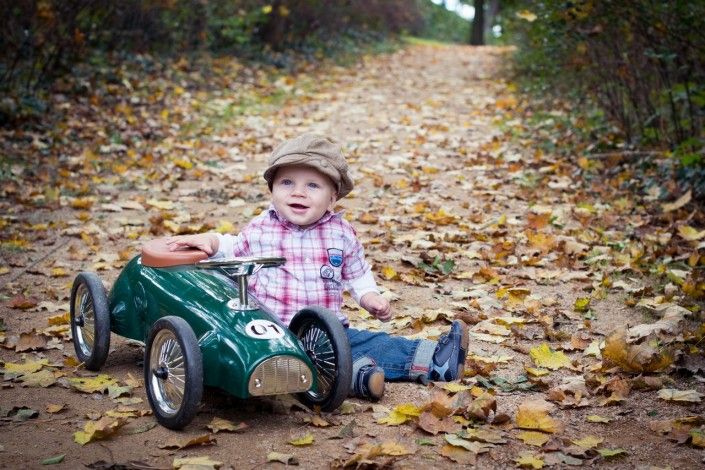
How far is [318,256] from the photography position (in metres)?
3.55

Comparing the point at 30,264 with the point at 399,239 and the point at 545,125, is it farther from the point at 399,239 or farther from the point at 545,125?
the point at 545,125

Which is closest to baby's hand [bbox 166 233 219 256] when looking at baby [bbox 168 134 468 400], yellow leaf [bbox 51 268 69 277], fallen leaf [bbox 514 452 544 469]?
baby [bbox 168 134 468 400]

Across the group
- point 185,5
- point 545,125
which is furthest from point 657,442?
point 185,5

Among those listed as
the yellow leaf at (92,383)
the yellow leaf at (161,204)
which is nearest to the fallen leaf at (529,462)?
the yellow leaf at (92,383)

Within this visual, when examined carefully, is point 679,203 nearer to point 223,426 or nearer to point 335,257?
point 335,257

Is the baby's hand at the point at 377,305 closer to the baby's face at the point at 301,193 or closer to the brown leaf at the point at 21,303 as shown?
the baby's face at the point at 301,193

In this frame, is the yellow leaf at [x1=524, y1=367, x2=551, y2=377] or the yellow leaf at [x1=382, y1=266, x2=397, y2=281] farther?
the yellow leaf at [x1=382, y1=266, x2=397, y2=281]

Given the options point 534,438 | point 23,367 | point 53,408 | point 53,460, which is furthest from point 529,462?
point 23,367

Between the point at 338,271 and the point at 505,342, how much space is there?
1053 millimetres

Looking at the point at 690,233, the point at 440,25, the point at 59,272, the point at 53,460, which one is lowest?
the point at 53,460

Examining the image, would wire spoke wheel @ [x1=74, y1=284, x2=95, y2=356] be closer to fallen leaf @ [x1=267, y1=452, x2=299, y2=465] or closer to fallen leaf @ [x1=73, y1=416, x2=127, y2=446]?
fallen leaf @ [x1=73, y1=416, x2=127, y2=446]

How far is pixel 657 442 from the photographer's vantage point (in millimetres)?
2900

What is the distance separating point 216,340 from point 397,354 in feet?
3.07

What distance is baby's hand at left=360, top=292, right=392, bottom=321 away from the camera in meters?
3.50
